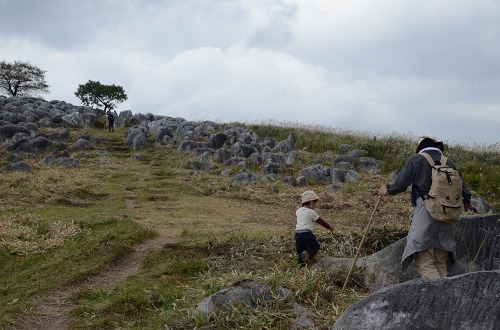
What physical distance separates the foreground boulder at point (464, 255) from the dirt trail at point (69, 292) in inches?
146

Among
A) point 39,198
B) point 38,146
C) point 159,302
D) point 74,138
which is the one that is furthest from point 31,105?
point 159,302

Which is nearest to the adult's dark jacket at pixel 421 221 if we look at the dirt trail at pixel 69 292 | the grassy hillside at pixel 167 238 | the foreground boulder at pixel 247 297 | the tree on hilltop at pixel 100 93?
the grassy hillside at pixel 167 238

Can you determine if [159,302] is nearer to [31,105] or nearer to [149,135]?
[149,135]

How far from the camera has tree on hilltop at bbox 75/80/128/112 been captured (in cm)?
4922

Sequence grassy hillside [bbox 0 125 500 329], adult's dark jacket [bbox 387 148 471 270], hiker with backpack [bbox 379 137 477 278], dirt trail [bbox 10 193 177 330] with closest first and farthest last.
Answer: hiker with backpack [bbox 379 137 477 278]
adult's dark jacket [bbox 387 148 471 270]
grassy hillside [bbox 0 125 500 329]
dirt trail [bbox 10 193 177 330]

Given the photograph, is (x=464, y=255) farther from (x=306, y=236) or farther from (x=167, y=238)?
(x=167, y=238)

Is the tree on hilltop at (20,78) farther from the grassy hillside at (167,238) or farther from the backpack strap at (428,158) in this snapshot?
the backpack strap at (428,158)

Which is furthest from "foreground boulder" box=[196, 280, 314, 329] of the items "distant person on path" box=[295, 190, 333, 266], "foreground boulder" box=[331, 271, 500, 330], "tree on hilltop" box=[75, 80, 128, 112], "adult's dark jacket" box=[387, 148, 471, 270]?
"tree on hilltop" box=[75, 80, 128, 112]

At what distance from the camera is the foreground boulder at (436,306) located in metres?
3.95

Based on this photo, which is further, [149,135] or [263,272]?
[149,135]

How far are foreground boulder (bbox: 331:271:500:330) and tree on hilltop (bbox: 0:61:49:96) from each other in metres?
48.8

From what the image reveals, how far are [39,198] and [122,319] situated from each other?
8.99m

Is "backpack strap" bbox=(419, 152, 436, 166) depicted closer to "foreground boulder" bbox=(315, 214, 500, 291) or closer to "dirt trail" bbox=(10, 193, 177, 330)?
"foreground boulder" bbox=(315, 214, 500, 291)

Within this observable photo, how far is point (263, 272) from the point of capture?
720cm
